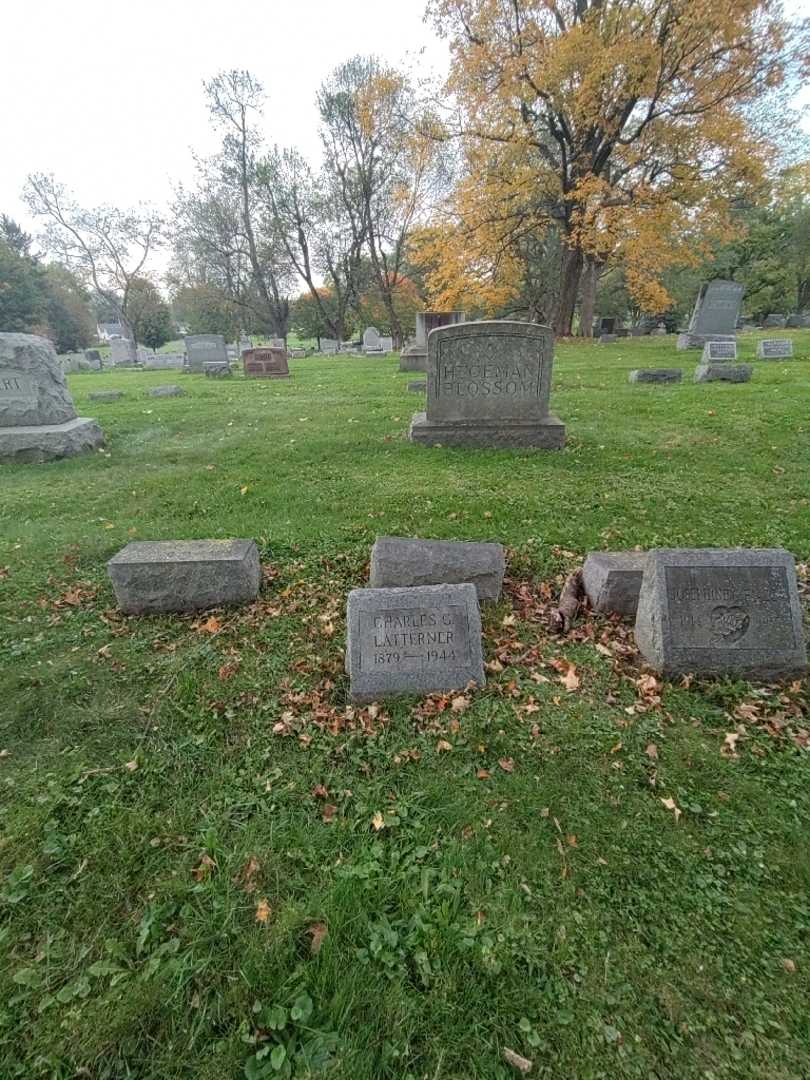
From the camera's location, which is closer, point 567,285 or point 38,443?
point 38,443

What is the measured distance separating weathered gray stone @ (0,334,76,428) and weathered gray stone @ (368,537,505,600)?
7.32 meters

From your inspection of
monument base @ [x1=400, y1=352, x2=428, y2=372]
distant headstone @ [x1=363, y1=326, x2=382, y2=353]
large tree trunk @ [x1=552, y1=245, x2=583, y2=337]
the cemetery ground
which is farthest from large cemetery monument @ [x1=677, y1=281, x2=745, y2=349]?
distant headstone @ [x1=363, y1=326, x2=382, y2=353]

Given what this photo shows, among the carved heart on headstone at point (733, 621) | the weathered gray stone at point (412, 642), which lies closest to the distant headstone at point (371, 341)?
the weathered gray stone at point (412, 642)

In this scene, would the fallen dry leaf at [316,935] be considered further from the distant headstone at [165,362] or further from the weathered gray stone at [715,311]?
the distant headstone at [165,362]

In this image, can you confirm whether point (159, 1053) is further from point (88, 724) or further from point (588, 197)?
point (588, 197)

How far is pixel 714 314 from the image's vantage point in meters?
18.3

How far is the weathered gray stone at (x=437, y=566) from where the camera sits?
3.84m

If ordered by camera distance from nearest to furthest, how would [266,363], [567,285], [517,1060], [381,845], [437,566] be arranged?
[517,1060] → [381,845] → [437,566] → [266,363] → [567,285]

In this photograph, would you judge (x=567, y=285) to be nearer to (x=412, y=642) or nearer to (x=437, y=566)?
(x=437, y=566)

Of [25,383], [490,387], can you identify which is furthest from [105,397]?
[490,387]

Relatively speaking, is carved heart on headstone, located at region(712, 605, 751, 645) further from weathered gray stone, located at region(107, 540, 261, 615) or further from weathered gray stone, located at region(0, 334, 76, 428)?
weathered gray stone, located at region(0, 334, 76, 428)

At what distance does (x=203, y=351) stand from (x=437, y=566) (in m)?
21.5

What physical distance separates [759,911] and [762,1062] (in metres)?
0.51

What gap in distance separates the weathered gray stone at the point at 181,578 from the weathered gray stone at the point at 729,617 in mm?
2946
